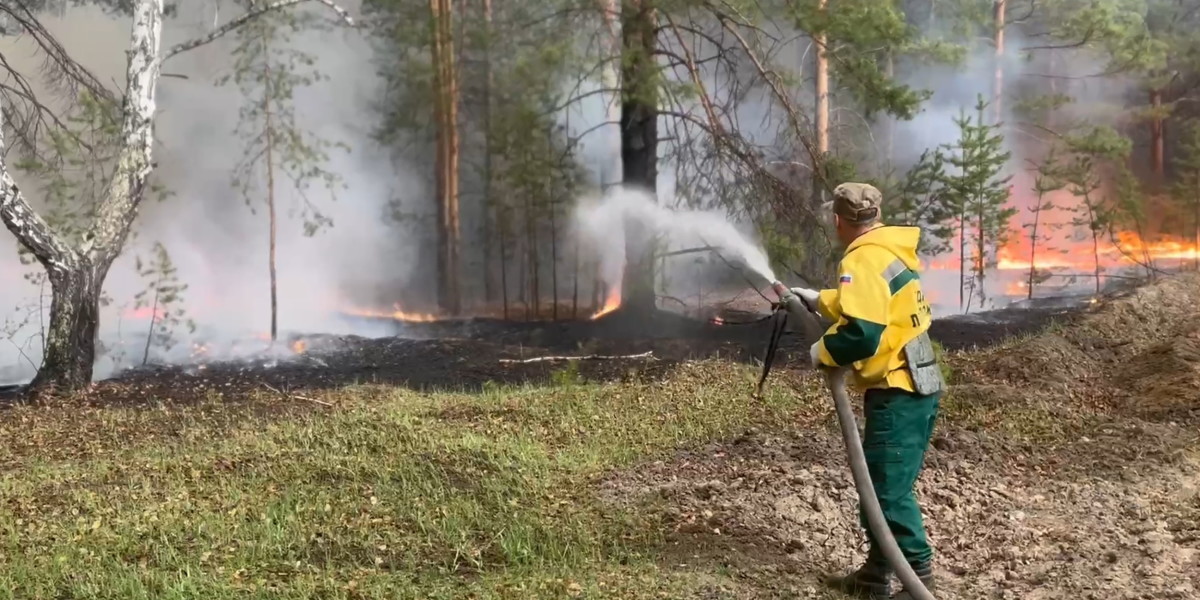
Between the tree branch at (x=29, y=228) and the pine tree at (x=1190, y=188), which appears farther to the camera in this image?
the pine tree at (x=1190, y=188)

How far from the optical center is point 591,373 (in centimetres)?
877

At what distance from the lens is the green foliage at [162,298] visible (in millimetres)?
9883

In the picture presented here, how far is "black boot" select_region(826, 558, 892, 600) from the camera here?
3466 mm

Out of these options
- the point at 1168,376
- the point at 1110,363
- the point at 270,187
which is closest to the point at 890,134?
the point at 1110,363

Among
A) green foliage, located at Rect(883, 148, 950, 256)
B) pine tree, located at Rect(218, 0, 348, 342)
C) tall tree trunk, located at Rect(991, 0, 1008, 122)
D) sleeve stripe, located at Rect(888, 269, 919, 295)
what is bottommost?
sleeve stripe, located at Rect(888, 269, 919, 295)

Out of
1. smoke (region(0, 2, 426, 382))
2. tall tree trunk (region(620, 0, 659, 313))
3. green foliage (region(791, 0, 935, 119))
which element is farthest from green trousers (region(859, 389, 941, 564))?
smoke (region(0, 2, 426, 382))

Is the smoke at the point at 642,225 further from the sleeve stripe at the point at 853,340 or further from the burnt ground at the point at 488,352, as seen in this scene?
the sleeve stripe at the point at 853,340

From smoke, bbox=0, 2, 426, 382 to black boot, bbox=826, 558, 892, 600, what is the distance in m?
7.89

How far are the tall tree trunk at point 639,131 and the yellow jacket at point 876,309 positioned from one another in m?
6.56

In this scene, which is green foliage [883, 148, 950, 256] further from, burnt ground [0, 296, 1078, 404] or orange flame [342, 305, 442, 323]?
orange flame [342, 305, 442, 323]

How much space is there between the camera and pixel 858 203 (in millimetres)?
3293

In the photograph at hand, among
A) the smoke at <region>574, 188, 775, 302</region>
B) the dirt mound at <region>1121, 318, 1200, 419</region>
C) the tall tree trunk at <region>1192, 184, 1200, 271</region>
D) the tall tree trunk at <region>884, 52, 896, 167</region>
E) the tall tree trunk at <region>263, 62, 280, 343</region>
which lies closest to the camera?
the dirt mound at <region>1121, 318, 1200, 419</region>

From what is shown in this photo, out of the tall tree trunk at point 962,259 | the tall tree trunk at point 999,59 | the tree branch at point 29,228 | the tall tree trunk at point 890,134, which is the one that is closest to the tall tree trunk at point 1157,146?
the tall tree trunk at point 999,59

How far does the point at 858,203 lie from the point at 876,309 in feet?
1.37
